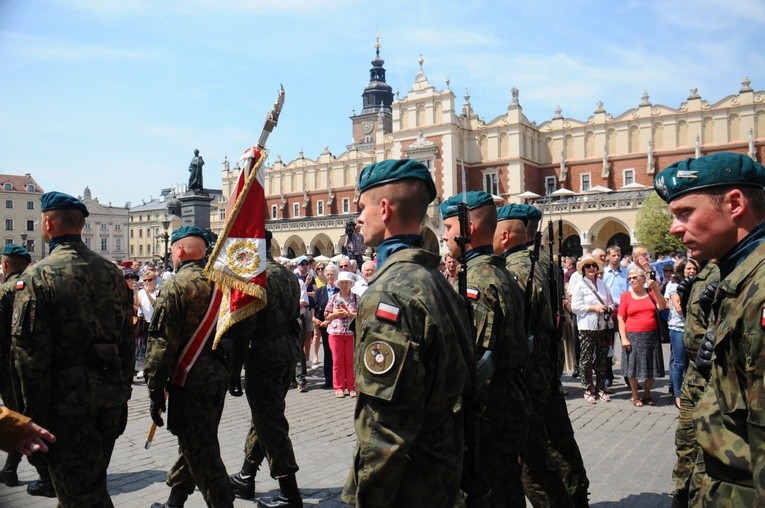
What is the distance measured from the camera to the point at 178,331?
4.39 meters

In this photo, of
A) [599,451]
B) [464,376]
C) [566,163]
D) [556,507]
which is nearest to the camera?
[464,376]

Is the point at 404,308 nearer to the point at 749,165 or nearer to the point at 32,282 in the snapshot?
the point at 749,165

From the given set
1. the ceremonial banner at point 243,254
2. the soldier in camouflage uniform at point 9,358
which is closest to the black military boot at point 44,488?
the soldier in camouflage uniform at point 9,358

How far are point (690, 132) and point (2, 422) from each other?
5054cm

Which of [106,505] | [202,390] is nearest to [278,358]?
[202,390]

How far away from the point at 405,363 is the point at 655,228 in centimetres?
3686

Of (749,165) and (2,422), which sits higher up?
(749,165)

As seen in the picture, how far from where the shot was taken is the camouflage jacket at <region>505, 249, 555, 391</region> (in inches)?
178

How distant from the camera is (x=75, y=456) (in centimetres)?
361

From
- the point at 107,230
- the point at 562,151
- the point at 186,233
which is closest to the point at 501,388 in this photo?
the point at 186,233

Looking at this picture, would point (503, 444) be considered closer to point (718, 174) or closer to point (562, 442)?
point (562, 442)

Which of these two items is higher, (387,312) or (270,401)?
(387,312)

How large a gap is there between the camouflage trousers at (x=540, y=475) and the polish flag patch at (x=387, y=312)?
2184mm

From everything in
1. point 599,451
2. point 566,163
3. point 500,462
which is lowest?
point 599,451
